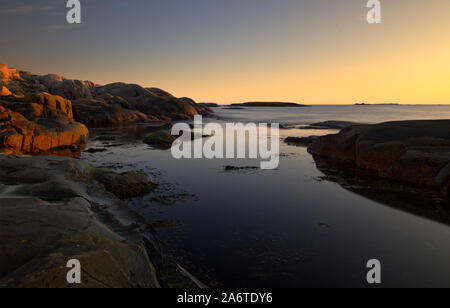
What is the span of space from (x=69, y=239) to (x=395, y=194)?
13.2 meters

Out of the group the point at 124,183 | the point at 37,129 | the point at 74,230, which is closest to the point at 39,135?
the point at 37,129

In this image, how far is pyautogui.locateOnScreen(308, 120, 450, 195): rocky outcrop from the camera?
12961 millimetres

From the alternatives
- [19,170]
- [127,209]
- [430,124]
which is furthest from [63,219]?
[430,124]

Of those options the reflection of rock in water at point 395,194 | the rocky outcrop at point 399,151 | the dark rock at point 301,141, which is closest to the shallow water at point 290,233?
the reflection of rock in water at point 395,194

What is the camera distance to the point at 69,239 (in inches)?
189

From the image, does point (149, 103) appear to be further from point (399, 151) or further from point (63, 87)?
point (399, 151)

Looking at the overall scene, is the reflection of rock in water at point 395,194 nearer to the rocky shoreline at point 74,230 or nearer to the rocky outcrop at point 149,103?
the rocky shoreline at point 74,230

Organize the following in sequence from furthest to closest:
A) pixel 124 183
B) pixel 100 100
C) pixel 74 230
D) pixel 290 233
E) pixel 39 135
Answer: pixel 100 100, pixel 39 135, pixel 124 183, pixel 290 233, pixel 74 230

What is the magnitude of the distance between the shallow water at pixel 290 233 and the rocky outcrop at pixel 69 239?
1238 millimetres

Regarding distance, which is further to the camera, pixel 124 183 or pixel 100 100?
pixel 100 100

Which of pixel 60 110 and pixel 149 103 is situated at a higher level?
pixel 149 103

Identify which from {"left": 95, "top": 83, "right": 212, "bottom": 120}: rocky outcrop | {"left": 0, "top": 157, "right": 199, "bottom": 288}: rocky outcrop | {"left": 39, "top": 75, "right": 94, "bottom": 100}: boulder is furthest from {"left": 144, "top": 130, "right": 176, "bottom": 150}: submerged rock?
{"left": 39, "top": 75, "right": 94, "bottom": 100}: boulder

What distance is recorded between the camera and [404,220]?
30.6ft
